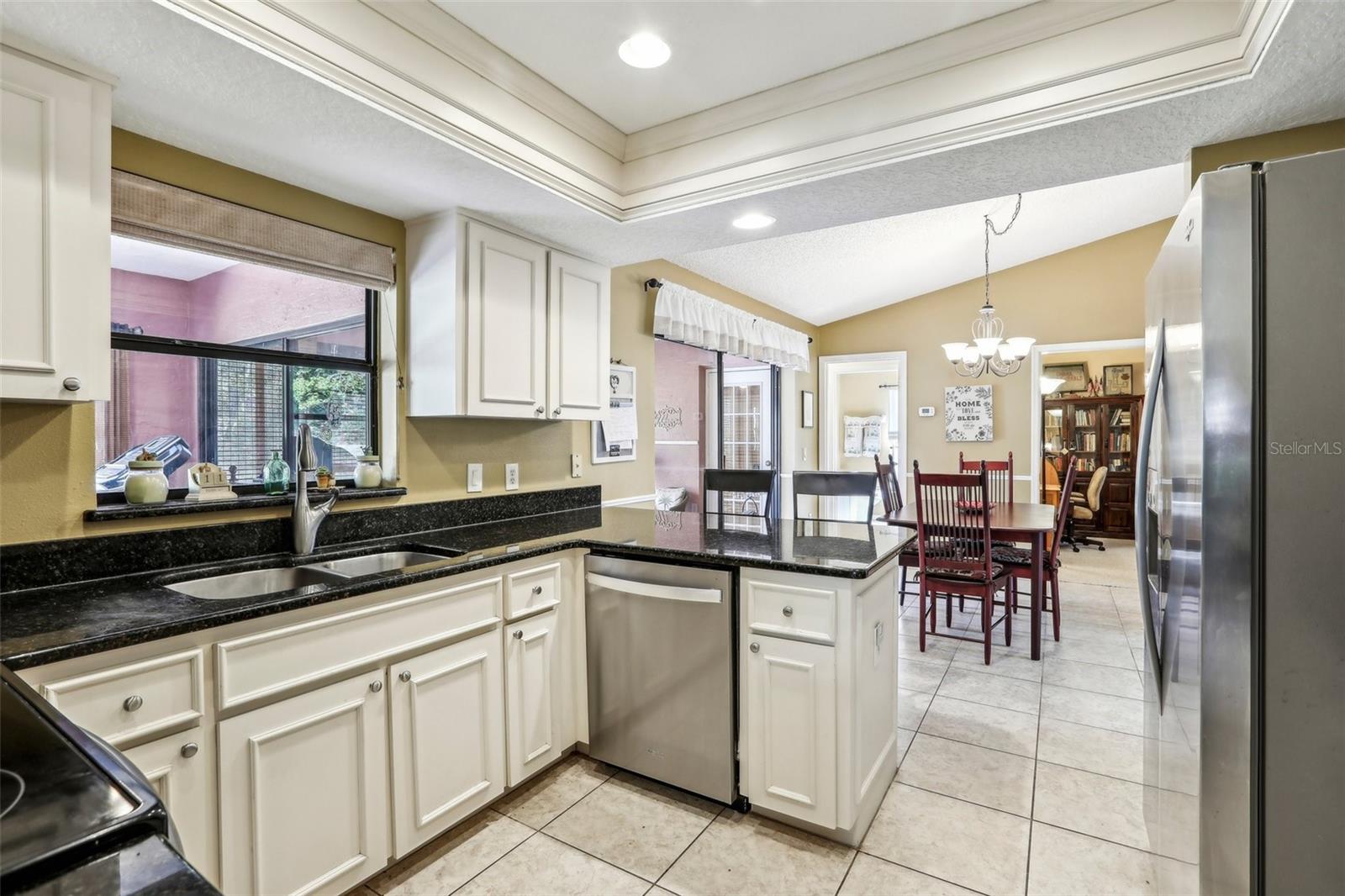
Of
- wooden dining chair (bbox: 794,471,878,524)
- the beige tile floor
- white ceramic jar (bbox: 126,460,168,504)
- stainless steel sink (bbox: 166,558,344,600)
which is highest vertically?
white ceramic jar (bbox: 126,460,168,504)

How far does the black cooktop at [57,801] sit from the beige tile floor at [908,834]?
4.38 ft

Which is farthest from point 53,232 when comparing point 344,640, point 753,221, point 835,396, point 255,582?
point 835,396

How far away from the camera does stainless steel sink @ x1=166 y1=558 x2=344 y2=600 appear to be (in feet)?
6.27

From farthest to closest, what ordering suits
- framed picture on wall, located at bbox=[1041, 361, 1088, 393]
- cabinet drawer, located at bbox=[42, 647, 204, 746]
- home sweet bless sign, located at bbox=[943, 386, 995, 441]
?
1. framed picture on wall, located at bbox=[1041, 361, 1088, 393]
2. home sweet bless sign, located at bbox=[943, 386, 995, 441]
3. cabinet drawer, located at bbox=[42, 647, 204, 746]

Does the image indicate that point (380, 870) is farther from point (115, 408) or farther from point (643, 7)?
point (643, 7)

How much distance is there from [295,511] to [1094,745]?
10.4 feet

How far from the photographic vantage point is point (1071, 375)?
314 inches

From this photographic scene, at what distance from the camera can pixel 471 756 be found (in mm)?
2045

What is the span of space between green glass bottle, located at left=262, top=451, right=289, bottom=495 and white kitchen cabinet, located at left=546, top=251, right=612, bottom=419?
1.05 m

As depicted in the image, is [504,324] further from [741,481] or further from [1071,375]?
[1071,375]

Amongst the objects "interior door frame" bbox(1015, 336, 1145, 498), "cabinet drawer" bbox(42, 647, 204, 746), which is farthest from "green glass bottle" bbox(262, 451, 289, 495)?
"interior door frame" bbox(1015, 336, 1145, 498)

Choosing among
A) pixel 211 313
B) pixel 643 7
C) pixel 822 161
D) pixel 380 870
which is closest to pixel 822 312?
pixel 822 161

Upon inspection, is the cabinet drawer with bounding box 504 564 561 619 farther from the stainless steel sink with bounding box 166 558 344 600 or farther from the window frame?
the window frame

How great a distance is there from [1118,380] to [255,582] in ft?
28.8
